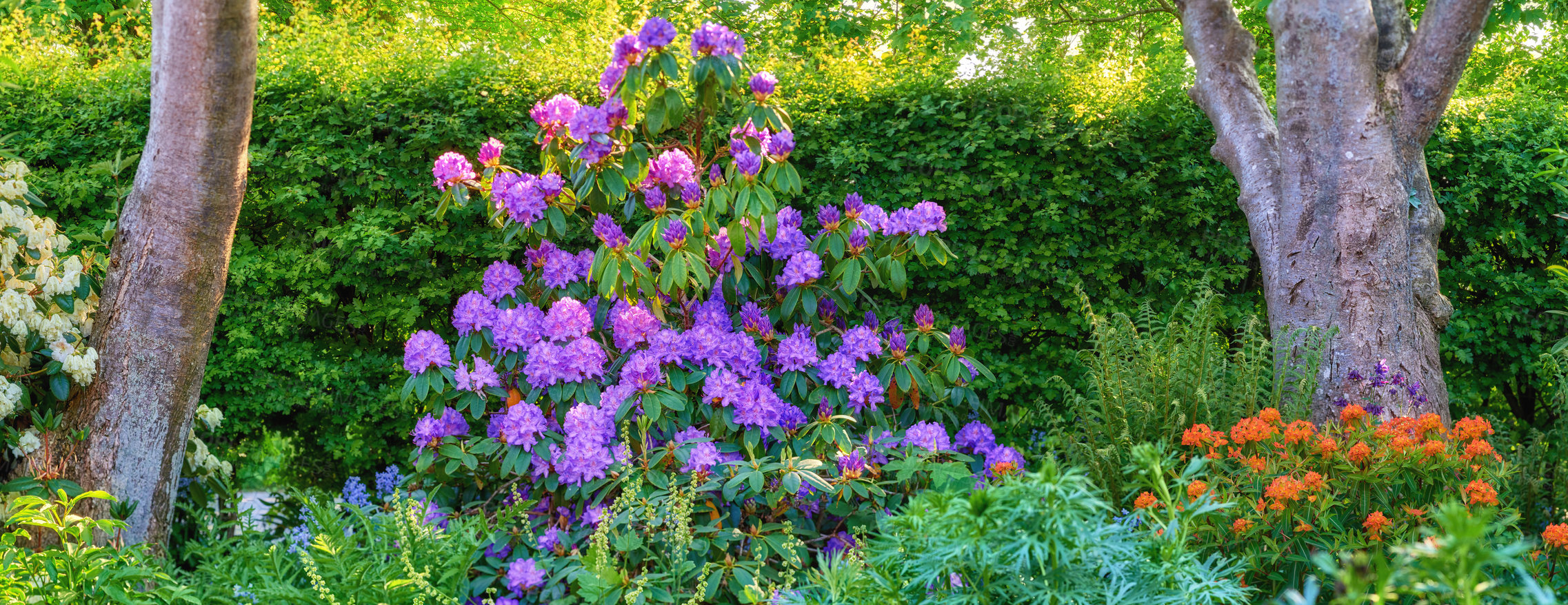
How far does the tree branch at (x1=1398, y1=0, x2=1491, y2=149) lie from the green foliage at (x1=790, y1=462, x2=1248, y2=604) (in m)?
2.90

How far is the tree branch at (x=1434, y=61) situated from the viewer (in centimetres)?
353

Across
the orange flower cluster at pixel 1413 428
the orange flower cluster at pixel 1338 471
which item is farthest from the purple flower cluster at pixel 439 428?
the orange flower cluster at pixel 1413 428

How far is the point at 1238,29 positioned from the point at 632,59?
2.69 meters

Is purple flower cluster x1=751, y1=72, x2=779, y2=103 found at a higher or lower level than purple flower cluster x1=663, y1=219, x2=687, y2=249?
higher

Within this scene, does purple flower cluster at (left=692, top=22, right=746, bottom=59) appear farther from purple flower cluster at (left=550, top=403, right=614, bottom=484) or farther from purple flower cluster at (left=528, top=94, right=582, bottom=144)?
purple flower cluster at (left=550, top=403, right=614, bottom=484)

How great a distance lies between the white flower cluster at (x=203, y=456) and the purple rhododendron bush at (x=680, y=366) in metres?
0.83

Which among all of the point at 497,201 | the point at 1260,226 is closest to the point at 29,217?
the point at 497,201

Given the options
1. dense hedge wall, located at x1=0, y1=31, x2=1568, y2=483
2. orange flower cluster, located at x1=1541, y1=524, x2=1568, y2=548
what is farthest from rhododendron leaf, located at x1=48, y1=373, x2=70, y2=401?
orange flower cluster, located at x1=1541, y1=524, x2=1568, y2=548

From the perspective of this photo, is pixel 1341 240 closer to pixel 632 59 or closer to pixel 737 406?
pixel 737 406

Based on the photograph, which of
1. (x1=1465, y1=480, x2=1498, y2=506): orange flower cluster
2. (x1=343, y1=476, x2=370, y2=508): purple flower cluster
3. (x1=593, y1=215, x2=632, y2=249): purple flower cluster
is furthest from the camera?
(x1=343, y1=476, x2=370, y2=508): purple flower cluster

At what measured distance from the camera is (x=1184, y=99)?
14.1 feet

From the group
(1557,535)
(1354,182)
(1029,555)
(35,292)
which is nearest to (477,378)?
(35,292)

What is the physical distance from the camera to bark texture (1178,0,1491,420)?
3.56 metres

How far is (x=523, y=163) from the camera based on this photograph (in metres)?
4.12
